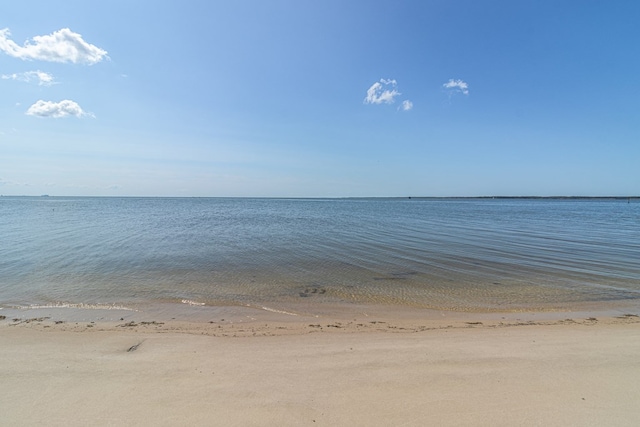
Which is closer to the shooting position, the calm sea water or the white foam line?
the white foam line

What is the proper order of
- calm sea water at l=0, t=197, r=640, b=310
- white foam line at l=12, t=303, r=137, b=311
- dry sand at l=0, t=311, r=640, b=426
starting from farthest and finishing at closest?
calm sea water at l=0, t=197, r=640, b=310 < white foam line at l=12, t=303, r=137, b=311 < dry sand at l=0, t=311, r=640, b=426

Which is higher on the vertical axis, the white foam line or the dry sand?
the dry sand

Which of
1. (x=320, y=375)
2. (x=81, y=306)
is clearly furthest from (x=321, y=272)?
(x=320, y=375)

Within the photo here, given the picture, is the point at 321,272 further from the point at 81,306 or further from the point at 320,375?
the point at 320,375

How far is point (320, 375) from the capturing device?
4715 millimetres

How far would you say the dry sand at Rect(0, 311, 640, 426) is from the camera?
3760 millimetres

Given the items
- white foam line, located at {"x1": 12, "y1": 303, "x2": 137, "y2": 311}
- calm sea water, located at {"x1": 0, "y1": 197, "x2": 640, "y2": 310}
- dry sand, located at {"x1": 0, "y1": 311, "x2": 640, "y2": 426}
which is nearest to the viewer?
dry sand, located at {"x1": 0, "y1": 311, "x2": 640, "y2": 426}

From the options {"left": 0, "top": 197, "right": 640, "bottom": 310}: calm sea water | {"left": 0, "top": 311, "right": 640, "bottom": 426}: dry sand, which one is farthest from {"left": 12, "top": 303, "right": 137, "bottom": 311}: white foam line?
{"left": 0, "top": 311, "right": 640, "bottom": 426}: dry sand

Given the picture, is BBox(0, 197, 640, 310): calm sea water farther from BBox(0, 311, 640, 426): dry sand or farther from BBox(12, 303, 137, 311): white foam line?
BBox(0, 311, 640, 426): dry sand

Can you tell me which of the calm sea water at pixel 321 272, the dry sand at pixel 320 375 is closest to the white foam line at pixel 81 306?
the calm sea water at pixel 321 272

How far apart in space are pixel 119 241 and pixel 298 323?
58.4ft

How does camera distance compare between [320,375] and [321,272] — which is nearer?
[320,375]

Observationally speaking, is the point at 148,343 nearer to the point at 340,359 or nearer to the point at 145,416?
the point at 145,416

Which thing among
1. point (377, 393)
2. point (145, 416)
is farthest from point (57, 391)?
point (377, 393)
